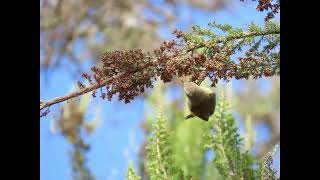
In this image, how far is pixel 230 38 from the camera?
1070mm

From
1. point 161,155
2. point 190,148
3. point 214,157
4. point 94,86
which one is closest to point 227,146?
point 214,157

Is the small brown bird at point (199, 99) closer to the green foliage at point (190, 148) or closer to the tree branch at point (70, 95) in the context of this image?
the tree branch at point (70, 95)

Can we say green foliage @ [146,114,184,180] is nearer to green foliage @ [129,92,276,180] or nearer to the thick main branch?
green foliage @ [129,92,276,180]

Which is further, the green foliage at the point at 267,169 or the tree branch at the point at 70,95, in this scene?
the green foliage at the point at 267,169

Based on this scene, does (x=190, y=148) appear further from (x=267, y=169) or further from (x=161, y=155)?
(x=267, y=169)

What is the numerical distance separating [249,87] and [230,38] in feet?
5.34

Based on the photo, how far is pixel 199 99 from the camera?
1036 mm

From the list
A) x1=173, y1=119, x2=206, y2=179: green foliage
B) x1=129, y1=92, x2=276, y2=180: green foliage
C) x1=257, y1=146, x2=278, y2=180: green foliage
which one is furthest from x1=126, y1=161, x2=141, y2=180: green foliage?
x1=257, y1=146, x2=278, y2=180: green foliage

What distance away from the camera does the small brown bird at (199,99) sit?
1.02m

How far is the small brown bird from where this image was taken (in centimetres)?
102

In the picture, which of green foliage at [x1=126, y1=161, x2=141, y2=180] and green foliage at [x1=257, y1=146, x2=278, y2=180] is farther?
green foliage at [x1=126, y1=161, x2=141, y2=180]

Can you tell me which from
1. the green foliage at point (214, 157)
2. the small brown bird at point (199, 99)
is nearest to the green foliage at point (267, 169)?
the green foliage at point (214, 157)
